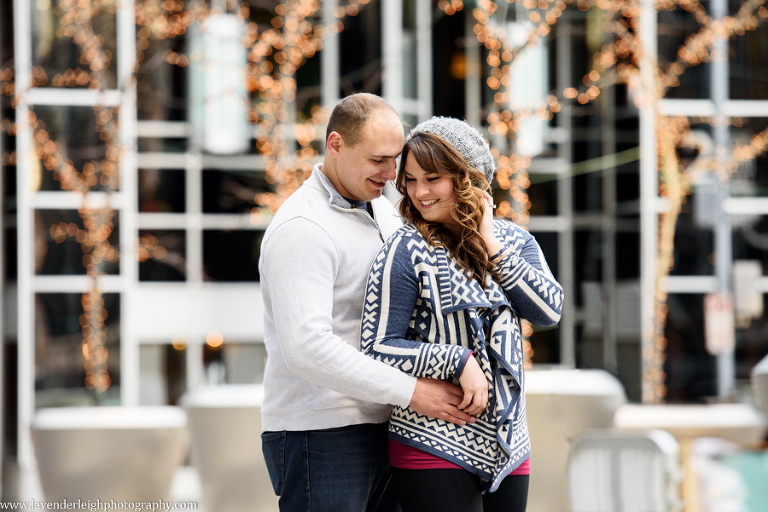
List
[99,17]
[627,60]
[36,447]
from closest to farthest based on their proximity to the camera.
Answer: [36,447]
[99,17]
[627,60]

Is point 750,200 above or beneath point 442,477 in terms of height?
above

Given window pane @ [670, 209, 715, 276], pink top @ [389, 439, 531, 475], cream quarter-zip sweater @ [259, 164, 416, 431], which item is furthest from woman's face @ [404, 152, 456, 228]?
window pane @ [670, 209, 715, 276]

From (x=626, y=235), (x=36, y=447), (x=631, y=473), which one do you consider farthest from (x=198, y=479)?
(x=626, y=235)

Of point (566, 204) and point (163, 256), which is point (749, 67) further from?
point (163, 256)

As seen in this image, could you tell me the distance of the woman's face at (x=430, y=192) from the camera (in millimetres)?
1688

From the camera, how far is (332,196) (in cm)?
188

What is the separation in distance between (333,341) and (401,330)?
5.9 inches

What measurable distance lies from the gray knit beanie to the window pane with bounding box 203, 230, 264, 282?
176 inches

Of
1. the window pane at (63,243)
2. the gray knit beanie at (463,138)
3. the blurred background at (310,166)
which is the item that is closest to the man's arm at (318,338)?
the gray knit beanie at (463,138)

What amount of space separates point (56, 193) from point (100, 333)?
3.69 ft

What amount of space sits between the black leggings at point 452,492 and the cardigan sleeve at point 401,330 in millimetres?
217

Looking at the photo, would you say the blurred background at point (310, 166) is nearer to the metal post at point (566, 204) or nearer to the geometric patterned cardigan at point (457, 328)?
the metal post at point (566, 204)

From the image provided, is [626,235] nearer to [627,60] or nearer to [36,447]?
[627,60]

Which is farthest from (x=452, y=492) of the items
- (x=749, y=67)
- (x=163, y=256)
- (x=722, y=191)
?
(x=749, y=67)
